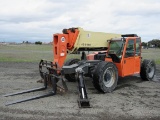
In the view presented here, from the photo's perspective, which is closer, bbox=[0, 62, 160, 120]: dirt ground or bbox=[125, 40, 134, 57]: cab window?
bbox=[0, 62, 160, 120]: dirt ground

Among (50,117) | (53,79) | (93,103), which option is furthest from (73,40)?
(50,117)

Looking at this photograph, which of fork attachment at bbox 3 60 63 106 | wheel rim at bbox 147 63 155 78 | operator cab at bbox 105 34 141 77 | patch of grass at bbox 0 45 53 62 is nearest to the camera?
fork attachment at bbox 3 60 63 106

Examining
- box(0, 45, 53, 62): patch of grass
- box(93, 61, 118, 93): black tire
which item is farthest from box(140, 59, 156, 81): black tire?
box(0, 45, 53, 62): patch of grass

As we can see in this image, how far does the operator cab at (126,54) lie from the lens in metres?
9.71

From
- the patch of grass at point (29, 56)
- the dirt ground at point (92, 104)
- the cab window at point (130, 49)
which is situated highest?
the cab window at point (130, 49)

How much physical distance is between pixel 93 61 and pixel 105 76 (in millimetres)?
827

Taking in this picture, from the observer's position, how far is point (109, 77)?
360 inches

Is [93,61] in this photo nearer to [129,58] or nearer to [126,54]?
[126,54]

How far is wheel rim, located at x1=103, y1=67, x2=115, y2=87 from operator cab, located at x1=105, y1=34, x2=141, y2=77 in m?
0.57

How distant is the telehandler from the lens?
8345 millimetres

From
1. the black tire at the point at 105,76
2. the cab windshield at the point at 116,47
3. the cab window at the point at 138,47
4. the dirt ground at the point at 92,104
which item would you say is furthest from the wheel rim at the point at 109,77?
the cab window at the point at 138,47

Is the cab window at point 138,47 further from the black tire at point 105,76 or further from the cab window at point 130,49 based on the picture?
the black tire at point 105,76

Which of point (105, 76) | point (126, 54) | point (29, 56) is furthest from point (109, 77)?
point (29, 56)

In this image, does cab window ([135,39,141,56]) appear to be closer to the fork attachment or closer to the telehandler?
the telehandler
